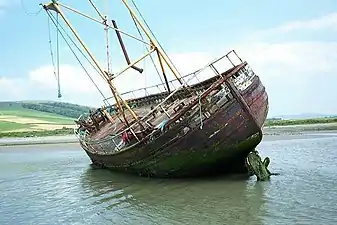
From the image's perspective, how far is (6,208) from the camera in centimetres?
1480

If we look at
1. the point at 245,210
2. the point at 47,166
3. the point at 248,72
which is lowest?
the point at 245,210

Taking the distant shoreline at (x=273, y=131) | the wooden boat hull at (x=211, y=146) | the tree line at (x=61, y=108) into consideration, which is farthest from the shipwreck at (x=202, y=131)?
the tree line at (x=61, y=108)

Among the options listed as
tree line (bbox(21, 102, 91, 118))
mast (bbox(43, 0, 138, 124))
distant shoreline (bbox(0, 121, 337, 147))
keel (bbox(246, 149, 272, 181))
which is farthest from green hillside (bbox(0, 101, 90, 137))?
keel (bbox(246, 149, 272, 181))

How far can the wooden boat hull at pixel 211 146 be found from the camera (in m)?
15.6

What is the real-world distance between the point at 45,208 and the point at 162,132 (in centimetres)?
465

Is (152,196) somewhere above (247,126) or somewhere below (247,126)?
below

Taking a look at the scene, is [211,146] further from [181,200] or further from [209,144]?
[181,200]

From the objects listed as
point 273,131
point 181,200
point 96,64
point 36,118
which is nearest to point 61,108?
point 36,118

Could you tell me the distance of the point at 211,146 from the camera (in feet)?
51.8

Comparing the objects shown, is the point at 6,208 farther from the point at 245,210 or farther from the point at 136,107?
the point at 136,107

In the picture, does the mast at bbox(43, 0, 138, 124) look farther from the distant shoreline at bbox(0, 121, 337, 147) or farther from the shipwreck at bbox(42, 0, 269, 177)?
the distant shoreline at bbox(0, 121, 337, 147)

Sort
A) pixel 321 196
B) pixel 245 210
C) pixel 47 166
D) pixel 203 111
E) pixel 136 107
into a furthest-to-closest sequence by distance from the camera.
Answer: pixel 136 107 < pixel 47 166 < pixel 203 111 < pixel 321 196 < pixel 245 210

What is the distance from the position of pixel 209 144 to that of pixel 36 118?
329 ft

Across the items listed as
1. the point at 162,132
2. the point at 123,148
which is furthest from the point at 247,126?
the point at 123,148
